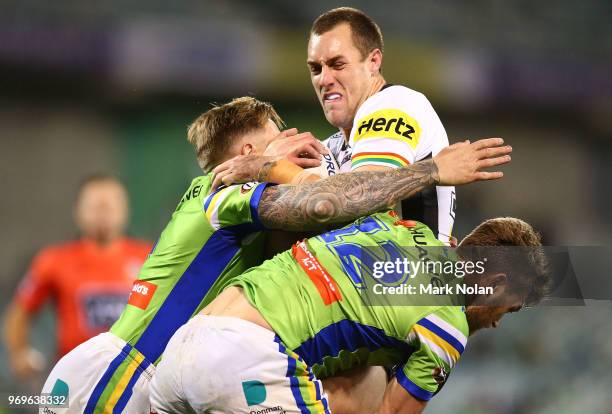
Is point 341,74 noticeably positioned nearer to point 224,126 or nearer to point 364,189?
point 224,126

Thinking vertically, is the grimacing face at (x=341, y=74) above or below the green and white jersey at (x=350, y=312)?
above

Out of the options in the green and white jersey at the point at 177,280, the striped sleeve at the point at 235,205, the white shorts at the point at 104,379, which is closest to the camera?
A: the striped sleeve at the point at 235,205

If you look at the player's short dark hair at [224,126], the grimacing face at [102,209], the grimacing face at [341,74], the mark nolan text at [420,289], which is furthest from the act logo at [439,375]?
the grimacing face at [102,209]

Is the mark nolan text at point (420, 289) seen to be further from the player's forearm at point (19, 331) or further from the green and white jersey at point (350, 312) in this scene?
the player's forearm at point (19, 331)

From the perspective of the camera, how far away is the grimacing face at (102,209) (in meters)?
7.18

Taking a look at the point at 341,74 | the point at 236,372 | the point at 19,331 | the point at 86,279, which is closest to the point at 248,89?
the point at 86,279

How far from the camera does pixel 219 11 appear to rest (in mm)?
12984

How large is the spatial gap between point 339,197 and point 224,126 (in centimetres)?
82

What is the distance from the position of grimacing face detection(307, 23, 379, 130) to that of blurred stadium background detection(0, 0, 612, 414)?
6821 millimetres

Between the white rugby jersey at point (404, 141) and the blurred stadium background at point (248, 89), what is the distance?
703cm

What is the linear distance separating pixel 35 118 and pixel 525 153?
23.2 feet

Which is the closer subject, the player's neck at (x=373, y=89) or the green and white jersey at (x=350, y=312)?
the green and white jersey at (x=350, y=312)

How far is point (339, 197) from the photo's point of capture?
3.51 meters

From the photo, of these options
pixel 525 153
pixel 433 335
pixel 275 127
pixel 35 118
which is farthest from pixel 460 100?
pixel 433 335
